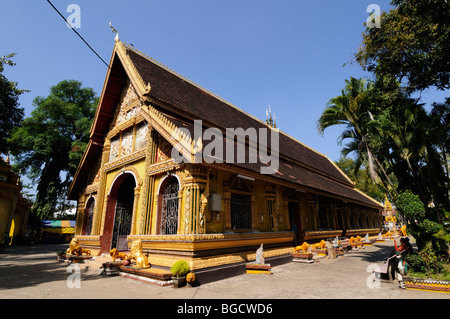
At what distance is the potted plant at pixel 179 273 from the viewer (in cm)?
672

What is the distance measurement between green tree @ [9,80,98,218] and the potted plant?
2666 cm

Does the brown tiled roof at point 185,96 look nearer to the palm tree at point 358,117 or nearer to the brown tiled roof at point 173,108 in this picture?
the brown tiled roof at point 173,108

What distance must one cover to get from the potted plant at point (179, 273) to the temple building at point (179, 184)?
44 cm

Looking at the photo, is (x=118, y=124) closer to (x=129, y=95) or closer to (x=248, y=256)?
(x=129, y=95)

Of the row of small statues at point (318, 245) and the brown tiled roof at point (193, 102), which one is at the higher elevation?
the brown tiled roof at point (193, 102)

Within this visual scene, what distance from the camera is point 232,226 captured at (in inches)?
371

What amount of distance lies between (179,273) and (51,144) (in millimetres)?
30496

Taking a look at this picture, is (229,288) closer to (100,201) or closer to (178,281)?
(178,281)

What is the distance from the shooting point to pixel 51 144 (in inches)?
1154

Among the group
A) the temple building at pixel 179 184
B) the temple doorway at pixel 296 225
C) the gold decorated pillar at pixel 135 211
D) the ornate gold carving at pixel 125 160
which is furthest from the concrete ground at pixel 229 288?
the temple doorway at pixel 296 225

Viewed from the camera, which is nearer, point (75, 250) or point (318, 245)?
point (75, 250)

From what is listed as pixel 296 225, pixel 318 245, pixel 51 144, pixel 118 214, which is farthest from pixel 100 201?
pixel 51 144
